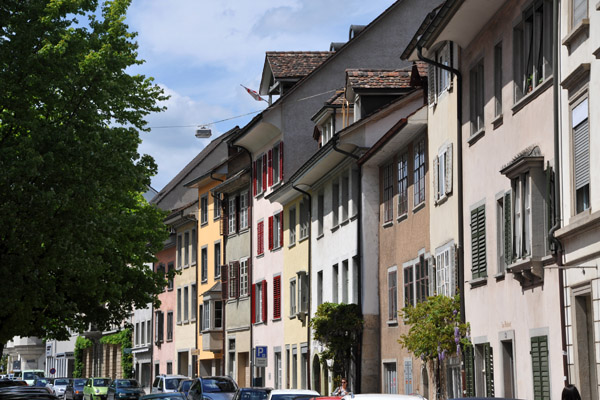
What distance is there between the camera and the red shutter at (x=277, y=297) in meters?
49.0

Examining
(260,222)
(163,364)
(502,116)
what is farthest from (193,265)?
(502,116)

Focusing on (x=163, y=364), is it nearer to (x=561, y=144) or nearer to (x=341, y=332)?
(x=341, y=332)

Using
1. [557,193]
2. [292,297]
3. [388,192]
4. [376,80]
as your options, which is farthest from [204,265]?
[557,193]

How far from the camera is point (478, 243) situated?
2398 cm

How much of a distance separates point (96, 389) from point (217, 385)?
63.0ft

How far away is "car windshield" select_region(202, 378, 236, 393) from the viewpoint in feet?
121

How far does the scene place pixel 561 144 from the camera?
61.9 feet

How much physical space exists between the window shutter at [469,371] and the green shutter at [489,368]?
753 mm

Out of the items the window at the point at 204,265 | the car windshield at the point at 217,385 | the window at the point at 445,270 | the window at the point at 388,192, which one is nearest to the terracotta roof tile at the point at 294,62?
the window at the point at 388,192

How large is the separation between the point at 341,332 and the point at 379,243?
3.11 m

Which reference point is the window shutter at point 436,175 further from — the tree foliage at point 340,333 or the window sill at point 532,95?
the tree foliage at point 340,333

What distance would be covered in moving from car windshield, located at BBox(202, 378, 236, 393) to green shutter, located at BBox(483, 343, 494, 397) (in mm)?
14933

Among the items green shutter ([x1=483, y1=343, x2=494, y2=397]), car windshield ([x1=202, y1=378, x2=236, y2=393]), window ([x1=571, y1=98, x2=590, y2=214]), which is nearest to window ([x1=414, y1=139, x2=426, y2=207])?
green shutter ([x1=483, y1=343, x2=494, y2=397])

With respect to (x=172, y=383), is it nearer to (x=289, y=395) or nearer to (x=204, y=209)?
(x=204, y=209)
